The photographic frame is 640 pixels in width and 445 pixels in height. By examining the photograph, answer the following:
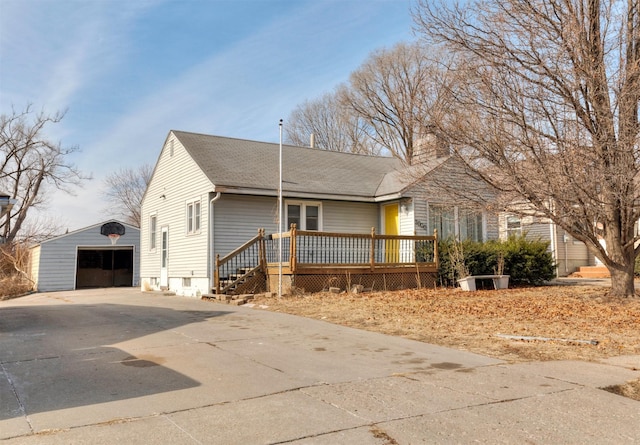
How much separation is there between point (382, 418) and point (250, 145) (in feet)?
54.0

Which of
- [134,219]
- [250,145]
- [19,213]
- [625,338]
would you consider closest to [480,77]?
[625,338]

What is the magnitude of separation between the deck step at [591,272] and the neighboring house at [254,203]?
7.13m

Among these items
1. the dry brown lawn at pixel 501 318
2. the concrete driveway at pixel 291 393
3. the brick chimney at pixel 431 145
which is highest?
the brick chimney at pixel 431 145

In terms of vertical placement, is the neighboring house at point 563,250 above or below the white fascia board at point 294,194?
below

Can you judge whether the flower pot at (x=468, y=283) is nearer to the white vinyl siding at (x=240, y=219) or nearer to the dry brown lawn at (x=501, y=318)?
Answer: the dry brown lawn at (x=501, y=318)

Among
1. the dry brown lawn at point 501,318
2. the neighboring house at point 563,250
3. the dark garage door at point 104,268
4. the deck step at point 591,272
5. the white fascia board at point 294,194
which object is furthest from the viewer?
the dark garage door at point 104,268

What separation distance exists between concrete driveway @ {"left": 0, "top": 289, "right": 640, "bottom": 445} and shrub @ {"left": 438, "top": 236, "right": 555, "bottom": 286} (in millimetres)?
8788

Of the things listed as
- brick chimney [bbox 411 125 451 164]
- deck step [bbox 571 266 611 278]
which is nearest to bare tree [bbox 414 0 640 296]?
brick chimney [bbox 411 125 451 164]

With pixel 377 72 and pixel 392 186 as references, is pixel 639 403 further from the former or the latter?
pixel 377 72

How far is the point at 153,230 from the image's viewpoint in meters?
21.3

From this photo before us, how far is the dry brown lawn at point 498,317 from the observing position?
7059mm

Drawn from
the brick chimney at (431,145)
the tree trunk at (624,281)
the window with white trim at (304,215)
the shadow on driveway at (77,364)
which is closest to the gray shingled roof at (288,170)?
the window with white trim at (304,215)

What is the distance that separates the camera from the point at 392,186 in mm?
17953

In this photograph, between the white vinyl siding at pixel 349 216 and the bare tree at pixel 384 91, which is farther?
the bare tree at pixel 384 91
